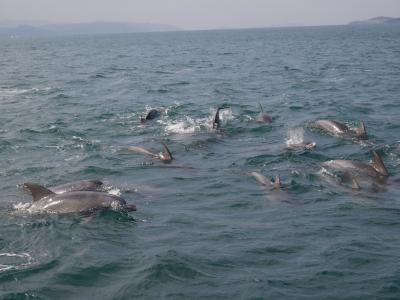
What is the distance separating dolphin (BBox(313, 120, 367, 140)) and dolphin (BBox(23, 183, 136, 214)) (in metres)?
11.9

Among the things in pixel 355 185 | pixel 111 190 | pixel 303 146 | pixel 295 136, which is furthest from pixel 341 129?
pixel 111 190

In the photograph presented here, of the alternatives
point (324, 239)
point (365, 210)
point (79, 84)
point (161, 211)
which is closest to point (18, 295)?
point (161, 211)

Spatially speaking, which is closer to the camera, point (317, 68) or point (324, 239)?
point (324, 239)

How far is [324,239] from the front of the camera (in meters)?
12.3

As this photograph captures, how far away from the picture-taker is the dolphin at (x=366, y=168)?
658 inches

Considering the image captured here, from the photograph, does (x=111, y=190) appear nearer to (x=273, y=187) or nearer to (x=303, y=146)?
(x=273, y=187)

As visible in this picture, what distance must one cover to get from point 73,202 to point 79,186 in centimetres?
163

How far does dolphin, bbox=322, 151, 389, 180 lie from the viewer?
1672 cm

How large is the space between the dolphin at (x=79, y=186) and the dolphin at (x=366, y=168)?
8212 millimetres

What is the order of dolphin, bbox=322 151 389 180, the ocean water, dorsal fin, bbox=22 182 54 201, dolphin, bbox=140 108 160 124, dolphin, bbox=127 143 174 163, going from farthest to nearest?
dolphin, bbox=140 108 160 124, dolphin, bbox=127 143 174 163, dolphin, bbox=322 151 389 180, dorsal fin, bbox=22 182 54 201, the ocean water

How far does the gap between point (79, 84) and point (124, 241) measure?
3563 centimetres

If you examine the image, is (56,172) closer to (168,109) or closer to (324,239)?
(324,239)

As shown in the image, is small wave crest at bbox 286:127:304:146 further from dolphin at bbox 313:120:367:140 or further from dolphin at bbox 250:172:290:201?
dolphin at bbox 250:172:290:201

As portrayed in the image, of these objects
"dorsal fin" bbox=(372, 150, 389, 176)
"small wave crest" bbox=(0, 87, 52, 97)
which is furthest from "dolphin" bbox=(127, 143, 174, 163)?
"small wave crest" bbox=(0, 87, 52, 97)
